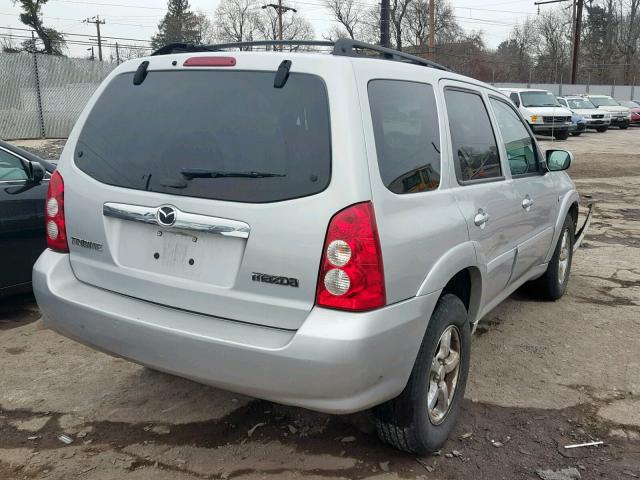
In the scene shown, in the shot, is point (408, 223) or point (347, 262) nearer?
point (347, 262)

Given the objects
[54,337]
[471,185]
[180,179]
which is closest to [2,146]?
[54,337]

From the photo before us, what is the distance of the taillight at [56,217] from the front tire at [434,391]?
5.64 ft

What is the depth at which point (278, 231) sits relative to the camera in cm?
233

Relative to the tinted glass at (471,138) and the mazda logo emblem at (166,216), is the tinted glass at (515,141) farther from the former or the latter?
the mazda logo emblem at (166,216)

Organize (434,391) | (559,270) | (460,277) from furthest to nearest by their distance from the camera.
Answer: (559,270) < (460,277) < (434,391)

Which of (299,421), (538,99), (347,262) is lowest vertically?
(299,421)

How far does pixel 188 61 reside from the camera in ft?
9.00

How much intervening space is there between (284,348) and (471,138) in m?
1.78

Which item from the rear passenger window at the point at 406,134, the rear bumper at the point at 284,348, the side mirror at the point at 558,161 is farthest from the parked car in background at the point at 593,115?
the rear bumper at the point at 284,348

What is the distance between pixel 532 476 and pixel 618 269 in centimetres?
424

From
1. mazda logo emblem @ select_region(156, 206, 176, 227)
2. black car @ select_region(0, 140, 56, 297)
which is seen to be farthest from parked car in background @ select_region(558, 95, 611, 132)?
mazda logo emblem @ select_region(156, 206, 176, 227)

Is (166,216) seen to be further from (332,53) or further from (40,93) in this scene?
(40,93)

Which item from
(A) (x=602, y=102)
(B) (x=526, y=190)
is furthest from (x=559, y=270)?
(A) (x=602, y=102)

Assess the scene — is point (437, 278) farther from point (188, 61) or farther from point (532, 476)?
point (188, 61)
